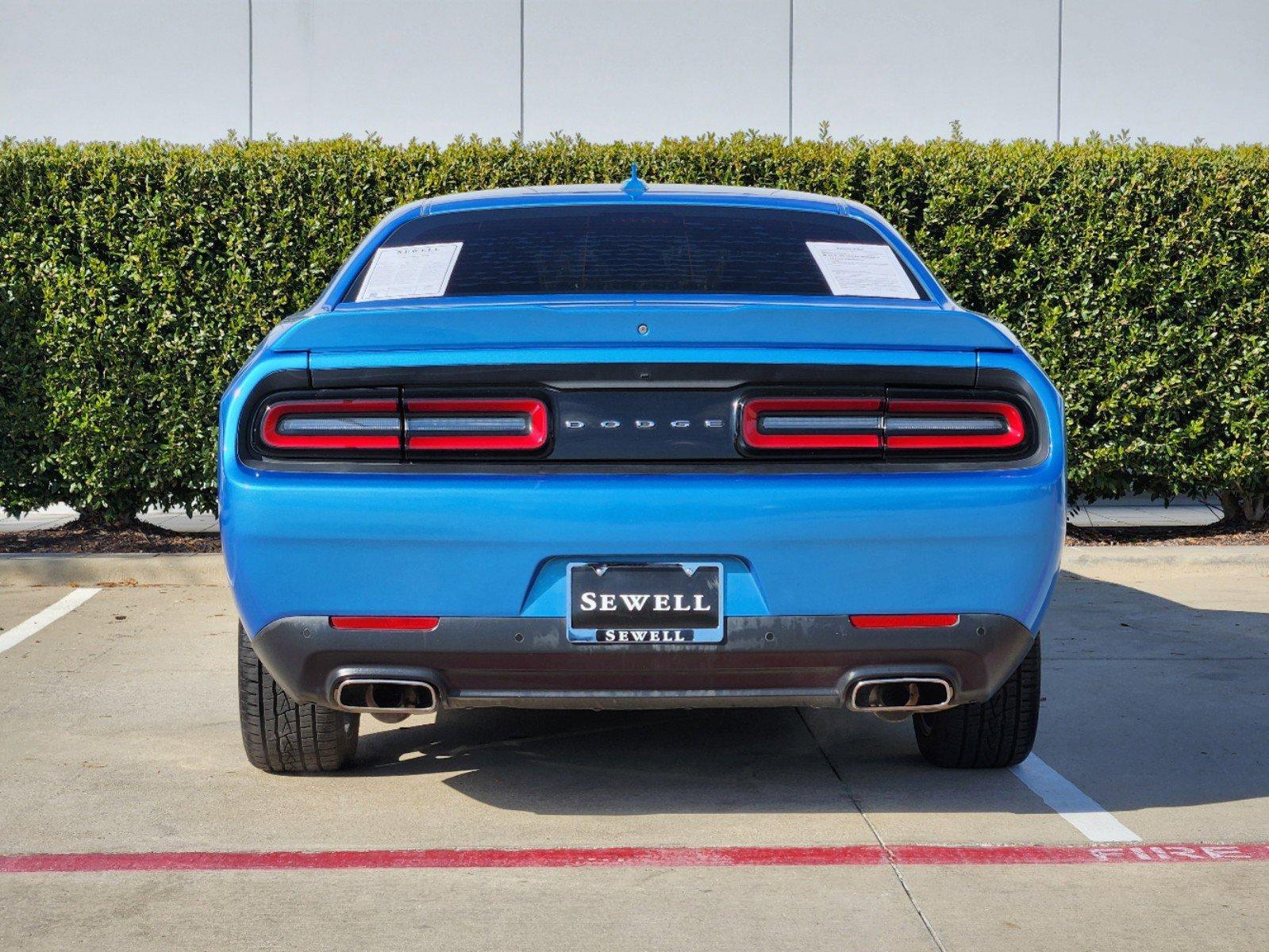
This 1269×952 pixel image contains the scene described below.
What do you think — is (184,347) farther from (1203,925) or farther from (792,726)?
(1203,925)

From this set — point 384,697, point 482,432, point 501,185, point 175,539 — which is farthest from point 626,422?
point 175,539

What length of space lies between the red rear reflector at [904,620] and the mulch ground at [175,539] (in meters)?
5.91

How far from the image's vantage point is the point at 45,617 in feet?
23.4

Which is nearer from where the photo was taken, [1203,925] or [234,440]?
[1203,925]

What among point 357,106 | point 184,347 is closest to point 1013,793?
point 184,347

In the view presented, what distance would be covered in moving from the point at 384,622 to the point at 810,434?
3.46ft

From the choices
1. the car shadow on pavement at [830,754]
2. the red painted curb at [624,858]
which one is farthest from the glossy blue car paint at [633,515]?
the car shadow on pavement at [830,754]

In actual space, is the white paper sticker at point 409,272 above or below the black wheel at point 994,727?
above

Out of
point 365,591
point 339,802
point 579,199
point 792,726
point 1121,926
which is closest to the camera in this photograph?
point 1121,926

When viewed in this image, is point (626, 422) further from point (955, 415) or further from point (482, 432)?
point (955, 415)

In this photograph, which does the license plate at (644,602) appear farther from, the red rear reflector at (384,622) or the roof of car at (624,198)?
the roof of car at (624,198)

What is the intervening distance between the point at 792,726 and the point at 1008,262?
15.8 feet

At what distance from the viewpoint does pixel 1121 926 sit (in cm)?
317

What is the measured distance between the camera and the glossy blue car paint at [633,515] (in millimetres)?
3355
